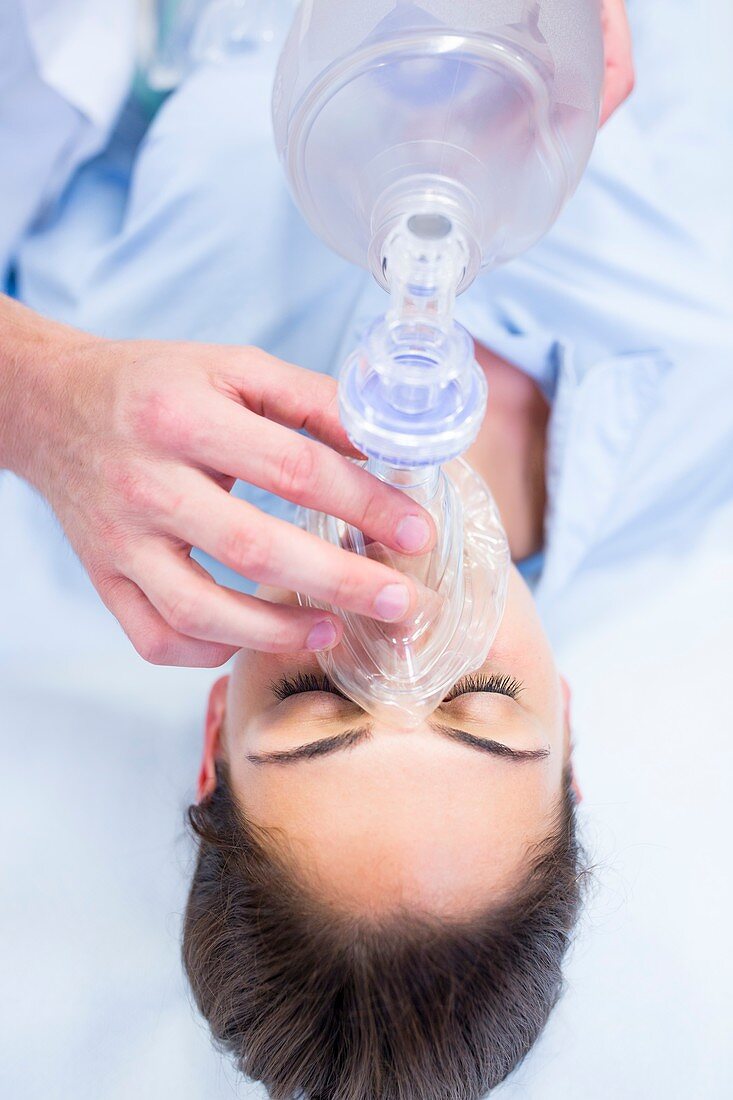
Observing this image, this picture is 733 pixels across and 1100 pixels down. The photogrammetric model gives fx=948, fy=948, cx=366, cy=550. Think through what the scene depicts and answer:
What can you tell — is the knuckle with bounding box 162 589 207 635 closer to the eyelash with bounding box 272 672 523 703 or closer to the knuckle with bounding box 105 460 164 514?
the knuckle with bounding box 105 460 164 514

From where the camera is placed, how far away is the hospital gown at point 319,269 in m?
1.29

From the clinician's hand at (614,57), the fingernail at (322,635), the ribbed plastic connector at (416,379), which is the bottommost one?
the fingernail at (322,635)

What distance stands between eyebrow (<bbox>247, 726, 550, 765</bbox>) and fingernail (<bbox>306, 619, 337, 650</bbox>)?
137mm

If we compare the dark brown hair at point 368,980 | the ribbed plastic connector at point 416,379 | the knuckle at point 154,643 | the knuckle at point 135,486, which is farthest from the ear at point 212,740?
the ribbed plastic connector at point 416,379

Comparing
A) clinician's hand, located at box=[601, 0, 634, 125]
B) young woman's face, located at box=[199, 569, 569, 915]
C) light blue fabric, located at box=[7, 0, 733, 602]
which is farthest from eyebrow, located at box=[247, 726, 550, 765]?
clinician's hand, located at box=[601, 0, 634, 125]

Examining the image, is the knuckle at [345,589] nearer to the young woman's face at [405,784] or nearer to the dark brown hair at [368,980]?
the young woman's face at [405,784]

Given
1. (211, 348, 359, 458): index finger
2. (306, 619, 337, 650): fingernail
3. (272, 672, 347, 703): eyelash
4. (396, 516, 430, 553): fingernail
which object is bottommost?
(272, 672, 347, 703): eyelash

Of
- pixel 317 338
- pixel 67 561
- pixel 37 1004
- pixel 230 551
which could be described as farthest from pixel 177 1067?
pixel 317 338

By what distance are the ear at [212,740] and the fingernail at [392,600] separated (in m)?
0.44

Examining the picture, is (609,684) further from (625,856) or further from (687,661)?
(625,856)

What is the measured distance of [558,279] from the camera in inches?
52.3

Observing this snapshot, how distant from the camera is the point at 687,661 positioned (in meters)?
1.43

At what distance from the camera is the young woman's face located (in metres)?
0.86

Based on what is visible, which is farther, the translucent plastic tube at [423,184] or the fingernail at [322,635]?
the fingernail at [322,635]
